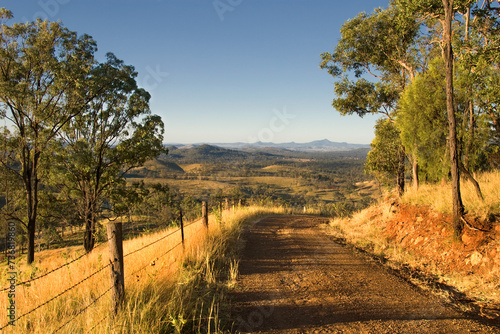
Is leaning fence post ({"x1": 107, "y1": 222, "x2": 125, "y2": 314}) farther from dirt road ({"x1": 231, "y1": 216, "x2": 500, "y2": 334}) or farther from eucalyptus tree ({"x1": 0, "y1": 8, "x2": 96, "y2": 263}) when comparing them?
eucalyptus tree ({"x1": 0, "y1": 8, "x2": 96, "y2": 263})

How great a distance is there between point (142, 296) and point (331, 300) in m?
3.05

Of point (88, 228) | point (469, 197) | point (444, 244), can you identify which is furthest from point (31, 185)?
point (469, 197)

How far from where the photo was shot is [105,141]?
1925 centimetres

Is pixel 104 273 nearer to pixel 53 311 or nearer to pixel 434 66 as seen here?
pixel 53 311

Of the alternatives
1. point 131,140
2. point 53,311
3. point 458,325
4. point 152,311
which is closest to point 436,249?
point 458,325

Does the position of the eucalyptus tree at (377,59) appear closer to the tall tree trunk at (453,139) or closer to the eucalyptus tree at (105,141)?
the tall tree trunk at (453,139)

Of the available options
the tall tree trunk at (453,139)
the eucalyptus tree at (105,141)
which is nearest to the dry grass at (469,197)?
the tall tree trunk at (453,139)

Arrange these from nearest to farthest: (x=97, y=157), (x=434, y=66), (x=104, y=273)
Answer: (x=104, y=273) < (x=434, y=66) < (x=97, y=157)

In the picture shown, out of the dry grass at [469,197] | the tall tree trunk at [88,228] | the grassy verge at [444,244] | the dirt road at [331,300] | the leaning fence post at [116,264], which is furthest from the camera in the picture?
the tall tree trunk at [88,228]

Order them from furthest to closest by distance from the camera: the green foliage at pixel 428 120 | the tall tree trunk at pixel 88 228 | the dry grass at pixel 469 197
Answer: the tall tree trunk at pixel 88 228
the green foliage at pixel 428 120
the dry grass at pixel 469 197

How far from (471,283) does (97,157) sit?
19.6 meters

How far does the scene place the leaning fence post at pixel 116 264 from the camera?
381 centimetres

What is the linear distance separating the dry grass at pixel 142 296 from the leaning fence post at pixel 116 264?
181 millimetres

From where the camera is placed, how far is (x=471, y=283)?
5293mm
